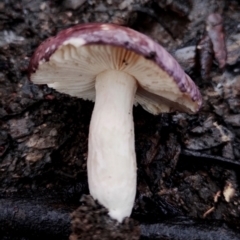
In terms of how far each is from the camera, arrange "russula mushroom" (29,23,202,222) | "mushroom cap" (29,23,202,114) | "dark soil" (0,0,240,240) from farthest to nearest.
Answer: "dark soil" (0,0,240,240) < "russula mushroom" (29,23,202,222) < "mushroom cap" (29,23,202,114)

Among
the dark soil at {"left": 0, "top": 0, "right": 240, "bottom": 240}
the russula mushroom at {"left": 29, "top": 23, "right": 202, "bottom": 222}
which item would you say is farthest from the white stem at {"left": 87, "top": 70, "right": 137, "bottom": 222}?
the dark soil at {"left": 0, "top": 0, "right": 240, "bottom": 240}

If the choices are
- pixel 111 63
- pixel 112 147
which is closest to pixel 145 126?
pixel 112 147

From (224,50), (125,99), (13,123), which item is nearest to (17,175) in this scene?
(13,123)

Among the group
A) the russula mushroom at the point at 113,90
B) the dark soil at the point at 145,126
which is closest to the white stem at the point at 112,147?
the russula mushroom at the point at 113,90

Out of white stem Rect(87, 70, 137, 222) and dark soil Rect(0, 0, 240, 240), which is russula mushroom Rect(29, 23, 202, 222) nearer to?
white stem Rect(87, 70, 137, 222)

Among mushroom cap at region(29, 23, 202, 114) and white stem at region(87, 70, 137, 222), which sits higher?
mushroom cap at region(29, 23, 202, 114)

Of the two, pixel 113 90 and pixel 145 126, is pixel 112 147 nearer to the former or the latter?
pixel 113 90

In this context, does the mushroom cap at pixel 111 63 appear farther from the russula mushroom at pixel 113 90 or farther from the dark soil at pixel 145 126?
the dark soil at pixel 145 126
